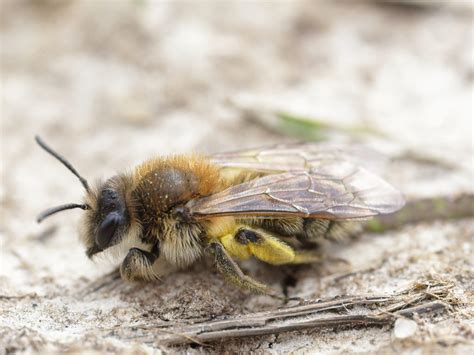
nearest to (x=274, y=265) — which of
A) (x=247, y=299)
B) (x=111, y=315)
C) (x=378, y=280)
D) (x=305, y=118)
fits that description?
(x=247, y=299)

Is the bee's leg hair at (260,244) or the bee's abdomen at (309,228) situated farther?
the bee's abdomen at (309,228)

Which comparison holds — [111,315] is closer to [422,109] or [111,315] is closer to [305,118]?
[305,118]

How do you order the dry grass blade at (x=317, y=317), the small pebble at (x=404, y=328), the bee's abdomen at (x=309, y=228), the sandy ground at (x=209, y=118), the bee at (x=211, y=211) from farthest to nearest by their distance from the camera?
1. the bee's abdomen at (x=309, y=228)
2. the bee at (x=211, y=211)
3. the sandy ground at (x=209, y=118)
4. the dry grass blade at (x=317, y=317)
5. the small pebble at (x=404, y=328)

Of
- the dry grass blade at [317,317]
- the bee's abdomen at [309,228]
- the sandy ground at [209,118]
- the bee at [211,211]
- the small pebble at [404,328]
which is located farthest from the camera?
the bee's abdomen at [309,228]

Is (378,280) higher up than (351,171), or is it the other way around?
(351,171)

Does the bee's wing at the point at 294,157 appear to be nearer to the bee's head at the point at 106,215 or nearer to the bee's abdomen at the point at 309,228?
the bee's abdomen at the point at 309,228

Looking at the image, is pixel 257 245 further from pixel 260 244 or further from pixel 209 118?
pixel 209 118

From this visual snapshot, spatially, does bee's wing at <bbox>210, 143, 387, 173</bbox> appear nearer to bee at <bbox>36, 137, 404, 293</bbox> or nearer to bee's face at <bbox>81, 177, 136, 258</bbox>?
bee at <bbox>36, 137, 404, 293</bbox>

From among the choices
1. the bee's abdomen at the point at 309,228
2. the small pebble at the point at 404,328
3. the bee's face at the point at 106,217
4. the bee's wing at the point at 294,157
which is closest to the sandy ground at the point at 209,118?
the small pebble at the point at 404,328
